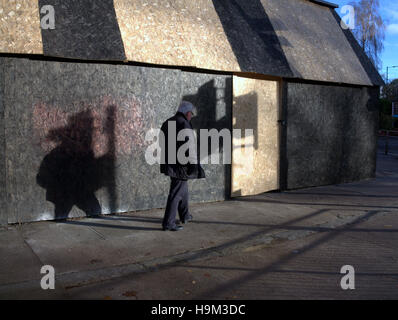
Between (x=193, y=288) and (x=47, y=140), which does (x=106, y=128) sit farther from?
(x=193, y=288)

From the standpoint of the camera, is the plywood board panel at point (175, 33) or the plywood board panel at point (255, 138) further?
the plywood board panel at point (255, 138)

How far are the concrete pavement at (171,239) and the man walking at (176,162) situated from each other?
379 millimetres

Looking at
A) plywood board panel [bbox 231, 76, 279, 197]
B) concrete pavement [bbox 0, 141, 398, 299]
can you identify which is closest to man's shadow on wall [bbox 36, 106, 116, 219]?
concrete pavement [bbox 0, 141, 398, 299]

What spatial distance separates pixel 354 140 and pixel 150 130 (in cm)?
672

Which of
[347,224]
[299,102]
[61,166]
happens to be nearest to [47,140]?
[61,166]

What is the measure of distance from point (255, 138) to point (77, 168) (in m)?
4.00

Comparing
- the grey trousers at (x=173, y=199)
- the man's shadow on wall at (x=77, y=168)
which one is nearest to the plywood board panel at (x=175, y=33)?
the man's shadow on wall at (x=77, y=168)

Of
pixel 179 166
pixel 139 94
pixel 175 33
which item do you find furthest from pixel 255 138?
pixel 179 166

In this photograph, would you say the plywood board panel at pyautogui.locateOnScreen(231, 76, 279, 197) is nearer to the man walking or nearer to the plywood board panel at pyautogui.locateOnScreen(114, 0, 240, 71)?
the plywood board panel at pyautogui.locateOnScreen(114, 0, 240, 71)

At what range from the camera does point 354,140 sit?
11086mm

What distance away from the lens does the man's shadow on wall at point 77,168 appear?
611cm

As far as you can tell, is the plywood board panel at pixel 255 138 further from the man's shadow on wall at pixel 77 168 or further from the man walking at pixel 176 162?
the man's shadow on wall at pixel 77 168

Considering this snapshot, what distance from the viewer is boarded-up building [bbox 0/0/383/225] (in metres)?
5.88

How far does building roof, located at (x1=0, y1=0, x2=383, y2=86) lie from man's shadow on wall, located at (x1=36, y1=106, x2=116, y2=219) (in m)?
1.14
